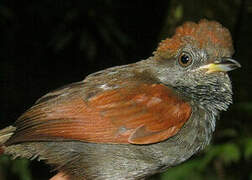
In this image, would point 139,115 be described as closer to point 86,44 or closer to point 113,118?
point 113,118

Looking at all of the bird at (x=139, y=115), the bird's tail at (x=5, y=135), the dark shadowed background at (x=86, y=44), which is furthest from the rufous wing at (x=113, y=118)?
the dark shadowed background at (x=86, y=44)

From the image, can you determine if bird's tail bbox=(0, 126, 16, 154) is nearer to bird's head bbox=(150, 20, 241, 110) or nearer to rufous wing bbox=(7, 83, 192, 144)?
rufous wing bbox=(7, 83, 192, 144)

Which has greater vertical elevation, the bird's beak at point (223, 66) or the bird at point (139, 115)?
the bird's beak at point (223, 66)

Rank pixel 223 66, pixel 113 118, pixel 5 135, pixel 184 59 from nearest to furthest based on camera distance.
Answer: pixel 113 118, pixel 223 66, pixel 184 59, pixel 5 135

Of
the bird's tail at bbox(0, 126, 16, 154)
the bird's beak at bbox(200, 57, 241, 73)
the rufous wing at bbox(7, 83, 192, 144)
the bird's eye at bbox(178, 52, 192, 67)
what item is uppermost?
the bird's eye at bbox(178, 52, 192, 67)

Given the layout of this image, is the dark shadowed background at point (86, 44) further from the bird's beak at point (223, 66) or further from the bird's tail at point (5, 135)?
the bird's beak at point (223, 66)

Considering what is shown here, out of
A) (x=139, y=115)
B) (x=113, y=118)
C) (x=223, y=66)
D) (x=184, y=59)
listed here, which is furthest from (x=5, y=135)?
(x=223, y=66)

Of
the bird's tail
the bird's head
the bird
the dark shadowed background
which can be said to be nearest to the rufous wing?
the bird

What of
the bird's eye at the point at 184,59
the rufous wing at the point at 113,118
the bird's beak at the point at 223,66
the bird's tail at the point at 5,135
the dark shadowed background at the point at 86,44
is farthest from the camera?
the dark shadowed background at the point at 86,44

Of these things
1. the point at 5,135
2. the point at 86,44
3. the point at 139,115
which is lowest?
the point at 5,135
